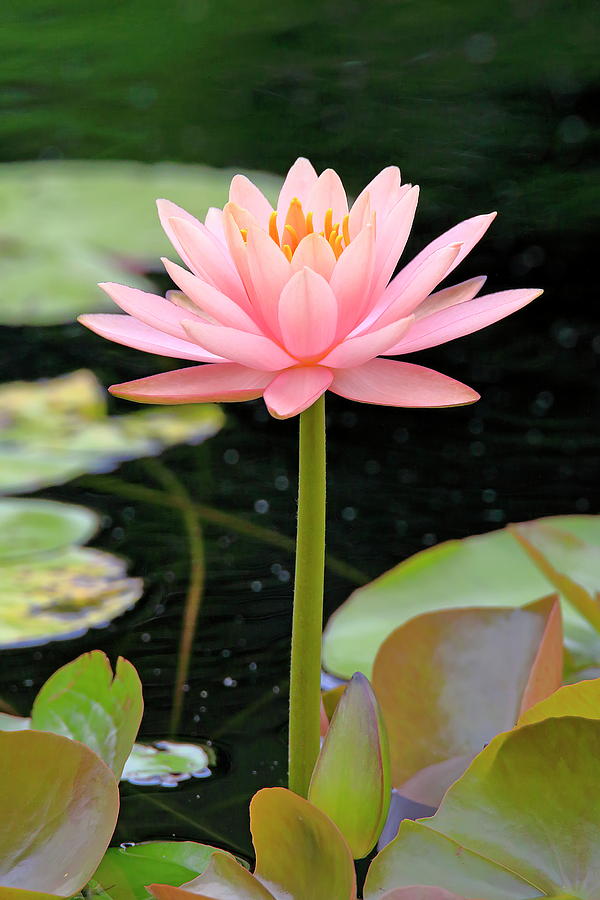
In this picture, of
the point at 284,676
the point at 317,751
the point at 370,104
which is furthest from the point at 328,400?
the point at 370,104

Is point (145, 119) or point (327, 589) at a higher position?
point (145, 119)

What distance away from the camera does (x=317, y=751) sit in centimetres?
64

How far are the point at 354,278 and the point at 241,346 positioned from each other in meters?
0.07

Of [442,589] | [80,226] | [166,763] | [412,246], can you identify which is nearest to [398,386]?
[166,763]

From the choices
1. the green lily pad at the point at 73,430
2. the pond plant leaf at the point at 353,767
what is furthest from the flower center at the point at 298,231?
the green lily pad at the point at 73,430

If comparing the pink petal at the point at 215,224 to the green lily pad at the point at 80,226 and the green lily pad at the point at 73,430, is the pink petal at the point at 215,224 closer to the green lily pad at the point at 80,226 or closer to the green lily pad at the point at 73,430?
the green lily pad at the point at 73,430

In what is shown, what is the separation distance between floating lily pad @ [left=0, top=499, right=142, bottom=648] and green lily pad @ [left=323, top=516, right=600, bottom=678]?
22 centimetres

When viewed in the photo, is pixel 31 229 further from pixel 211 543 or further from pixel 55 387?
pixel 211 543

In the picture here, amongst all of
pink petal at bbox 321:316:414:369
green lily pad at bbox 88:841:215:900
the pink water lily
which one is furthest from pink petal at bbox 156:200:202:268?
green lily pad at bbox 88:841:215:900

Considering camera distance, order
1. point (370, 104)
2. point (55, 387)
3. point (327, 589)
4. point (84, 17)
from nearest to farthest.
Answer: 1. point (327, 589)
2. point (55, 387)
3. point (370, 104)
4. point (84, 17)

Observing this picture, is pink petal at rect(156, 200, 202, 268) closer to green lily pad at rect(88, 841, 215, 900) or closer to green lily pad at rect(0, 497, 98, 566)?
green lily pad at rect(88, 841, 215, 900)

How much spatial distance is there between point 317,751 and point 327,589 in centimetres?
45

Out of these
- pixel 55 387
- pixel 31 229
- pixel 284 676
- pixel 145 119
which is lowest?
pixel 284 676

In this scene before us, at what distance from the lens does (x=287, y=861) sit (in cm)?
56
